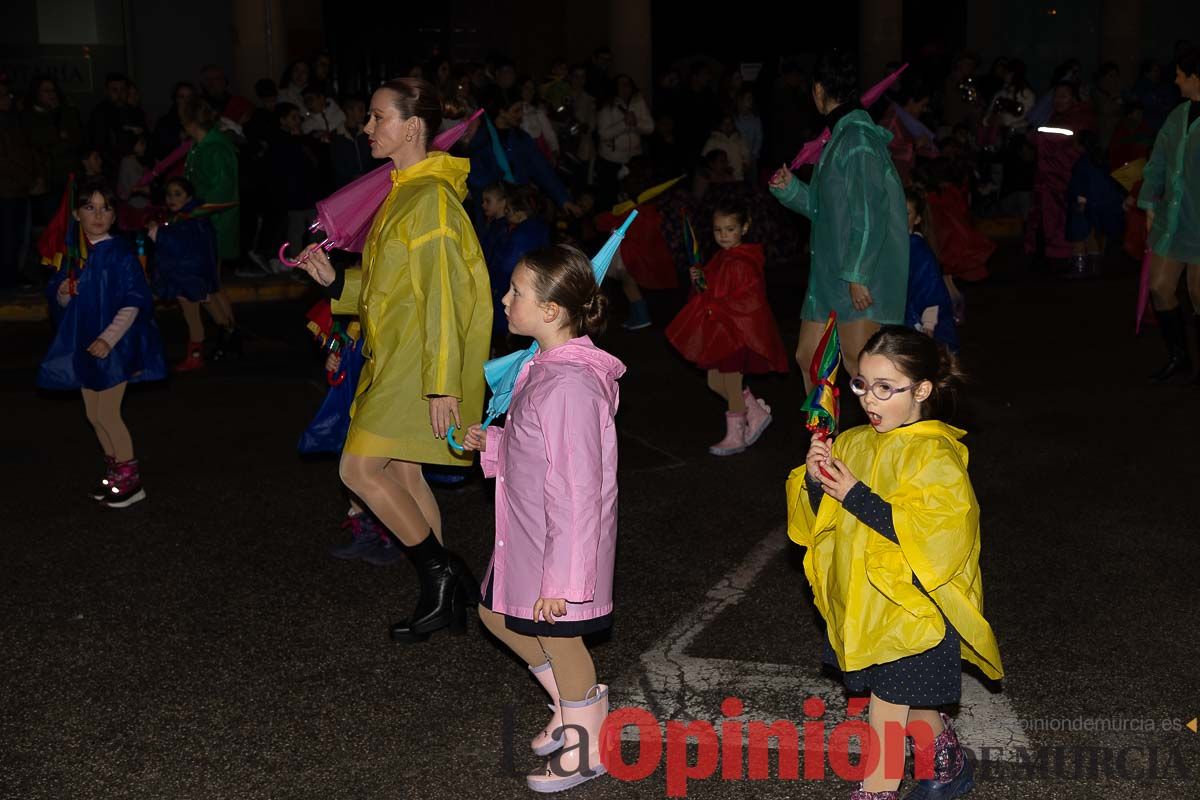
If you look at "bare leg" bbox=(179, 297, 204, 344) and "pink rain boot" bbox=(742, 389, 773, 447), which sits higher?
"bare leg" bbox=(179, 297, 204, 344)

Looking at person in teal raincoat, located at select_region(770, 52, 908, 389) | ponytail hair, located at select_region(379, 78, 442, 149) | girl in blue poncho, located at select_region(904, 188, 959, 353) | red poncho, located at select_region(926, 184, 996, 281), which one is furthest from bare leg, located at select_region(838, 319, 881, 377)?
red poncho, located at select_region(926, 184, 996, 281)

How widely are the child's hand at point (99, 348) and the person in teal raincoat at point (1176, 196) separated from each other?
613 cm

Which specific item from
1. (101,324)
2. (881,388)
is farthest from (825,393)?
(101,324)

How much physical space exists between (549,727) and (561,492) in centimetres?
90

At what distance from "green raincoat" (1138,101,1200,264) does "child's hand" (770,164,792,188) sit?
125 inches

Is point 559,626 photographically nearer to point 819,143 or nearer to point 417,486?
point 417,486

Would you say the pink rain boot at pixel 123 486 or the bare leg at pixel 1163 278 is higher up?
the bare leg at pixel 1163 278

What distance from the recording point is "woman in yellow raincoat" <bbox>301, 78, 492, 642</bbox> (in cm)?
495

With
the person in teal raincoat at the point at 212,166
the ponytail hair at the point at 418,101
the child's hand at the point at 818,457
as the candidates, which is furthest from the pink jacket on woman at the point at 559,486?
the person in teal raincoat at the point at 212,166

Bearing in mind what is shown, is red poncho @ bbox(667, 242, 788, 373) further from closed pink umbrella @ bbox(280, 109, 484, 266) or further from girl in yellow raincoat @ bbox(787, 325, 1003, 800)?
girl in yellow raincoat @ bbox(787, 325, 1003, 800)

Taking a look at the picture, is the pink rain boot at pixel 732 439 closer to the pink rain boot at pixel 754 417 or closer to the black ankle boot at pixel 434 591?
the pink rain boot at pixel 754 417

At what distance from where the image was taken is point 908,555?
381 centimetres

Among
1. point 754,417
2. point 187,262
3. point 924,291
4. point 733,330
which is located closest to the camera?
point 733,330

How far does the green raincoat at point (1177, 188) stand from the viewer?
28.6ft
